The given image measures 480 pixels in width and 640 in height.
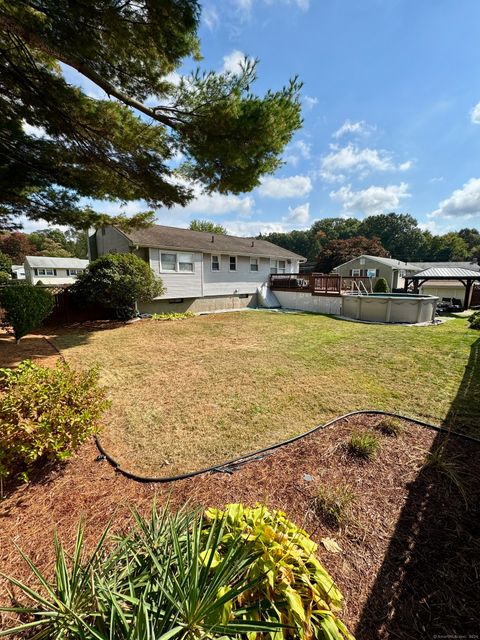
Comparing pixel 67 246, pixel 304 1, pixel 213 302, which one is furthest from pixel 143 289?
pixel 67 246

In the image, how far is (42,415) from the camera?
8.57 feet

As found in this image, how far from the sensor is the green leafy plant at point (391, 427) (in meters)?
3.48

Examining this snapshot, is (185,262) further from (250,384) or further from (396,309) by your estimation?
(250,384)

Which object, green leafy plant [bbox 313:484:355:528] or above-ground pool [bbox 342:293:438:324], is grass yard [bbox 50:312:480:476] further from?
above-ground pool [bbox 342:293:438:324]

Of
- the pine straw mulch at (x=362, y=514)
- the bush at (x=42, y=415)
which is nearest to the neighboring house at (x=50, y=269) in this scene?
the bush at (x=42, y=415)

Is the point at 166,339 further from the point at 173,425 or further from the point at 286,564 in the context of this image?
the point at 286,564

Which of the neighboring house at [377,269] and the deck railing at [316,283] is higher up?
the neighboring house at [377,269]

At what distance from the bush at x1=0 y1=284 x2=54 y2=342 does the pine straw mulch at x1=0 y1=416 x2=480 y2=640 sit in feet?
20.9

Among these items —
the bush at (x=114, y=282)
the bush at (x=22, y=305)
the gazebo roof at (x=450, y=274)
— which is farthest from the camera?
the gazebo roof at (x=450, y=274)

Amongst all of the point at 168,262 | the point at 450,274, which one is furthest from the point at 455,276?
the point at 168,262

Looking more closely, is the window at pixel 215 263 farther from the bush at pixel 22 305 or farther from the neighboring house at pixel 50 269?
the neighboring house at pixel 50 269

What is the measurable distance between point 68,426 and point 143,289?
9.78 meters

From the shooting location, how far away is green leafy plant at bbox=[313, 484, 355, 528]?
223 centimetres

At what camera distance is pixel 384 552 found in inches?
78.0
